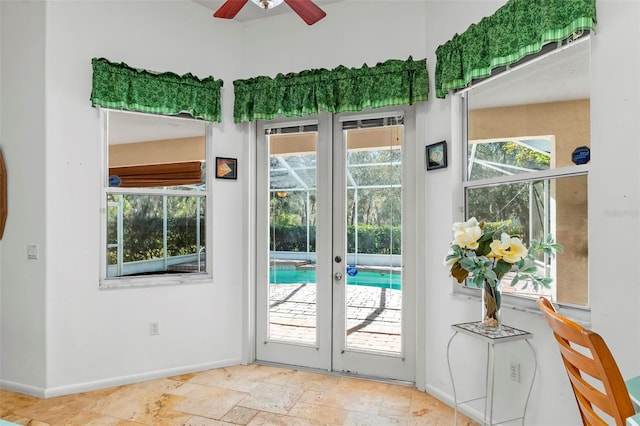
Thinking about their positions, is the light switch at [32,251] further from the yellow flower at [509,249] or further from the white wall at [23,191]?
the yellow flower at [509,249]

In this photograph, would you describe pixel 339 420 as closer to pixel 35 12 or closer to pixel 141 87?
pixel 141 87

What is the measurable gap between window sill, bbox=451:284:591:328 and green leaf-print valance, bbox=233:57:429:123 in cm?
139

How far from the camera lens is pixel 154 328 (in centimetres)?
316

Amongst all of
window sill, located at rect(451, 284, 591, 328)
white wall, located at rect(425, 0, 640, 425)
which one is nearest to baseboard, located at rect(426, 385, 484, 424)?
white wall, located at rect(425, 0, 640, 425)

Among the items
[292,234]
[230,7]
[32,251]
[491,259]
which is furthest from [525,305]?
[32,251]

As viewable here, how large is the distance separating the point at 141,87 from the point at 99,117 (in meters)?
0.39

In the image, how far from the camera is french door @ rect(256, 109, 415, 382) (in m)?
3.14

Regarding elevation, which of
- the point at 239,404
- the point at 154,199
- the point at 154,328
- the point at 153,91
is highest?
the point at 153,91

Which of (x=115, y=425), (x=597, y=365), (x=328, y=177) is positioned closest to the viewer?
(x=597, y=365)

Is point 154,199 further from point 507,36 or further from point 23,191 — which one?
point 507,36

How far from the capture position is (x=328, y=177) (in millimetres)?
3307

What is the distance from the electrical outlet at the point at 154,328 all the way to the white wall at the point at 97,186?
0.04 m

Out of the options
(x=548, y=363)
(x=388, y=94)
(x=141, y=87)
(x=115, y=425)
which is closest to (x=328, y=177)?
(x=388, y=94)

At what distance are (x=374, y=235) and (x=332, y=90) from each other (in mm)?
1204
